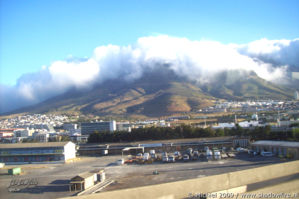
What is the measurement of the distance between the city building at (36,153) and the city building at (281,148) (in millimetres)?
18120

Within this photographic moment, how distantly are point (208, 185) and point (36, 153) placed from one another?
2649 centimetres

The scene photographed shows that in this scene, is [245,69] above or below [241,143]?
above

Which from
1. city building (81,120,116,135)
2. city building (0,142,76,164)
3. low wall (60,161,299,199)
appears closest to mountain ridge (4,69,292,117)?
city building (81,120,116,135)

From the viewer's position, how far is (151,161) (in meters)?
21.3

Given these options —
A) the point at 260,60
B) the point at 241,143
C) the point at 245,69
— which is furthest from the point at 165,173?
the point at 260,60

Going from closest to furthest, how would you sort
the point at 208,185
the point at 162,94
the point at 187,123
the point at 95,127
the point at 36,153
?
the point at 208,185
the point at 36,153
the point at 187,123
the point at 95,127
the point at 162,94

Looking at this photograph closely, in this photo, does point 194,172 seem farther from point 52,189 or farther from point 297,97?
point 297,97

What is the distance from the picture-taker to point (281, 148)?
20.2 m

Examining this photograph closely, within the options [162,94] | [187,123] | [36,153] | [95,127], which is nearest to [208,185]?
[36,153]

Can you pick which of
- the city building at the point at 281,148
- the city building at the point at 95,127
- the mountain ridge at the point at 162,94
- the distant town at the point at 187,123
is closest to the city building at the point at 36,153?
the distant town at the point at 187,123

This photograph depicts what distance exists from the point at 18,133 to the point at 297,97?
7518cm

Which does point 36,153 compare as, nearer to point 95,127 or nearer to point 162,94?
point 95,127

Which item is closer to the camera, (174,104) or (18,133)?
(18,133)

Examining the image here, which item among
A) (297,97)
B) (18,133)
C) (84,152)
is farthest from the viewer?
(297,97)
